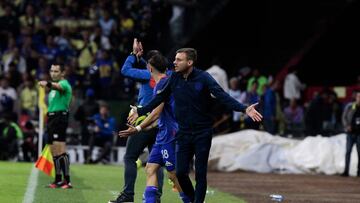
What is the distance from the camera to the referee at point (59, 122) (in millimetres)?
18469

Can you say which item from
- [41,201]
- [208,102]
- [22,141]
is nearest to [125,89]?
[22,141]

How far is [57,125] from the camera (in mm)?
18562

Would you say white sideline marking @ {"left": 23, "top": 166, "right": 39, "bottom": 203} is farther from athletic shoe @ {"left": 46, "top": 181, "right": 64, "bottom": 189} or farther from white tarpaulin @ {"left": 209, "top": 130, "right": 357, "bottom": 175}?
white tarpaulin @ {"left": 209, "top": 130, "right": 357, "bottom": 175}

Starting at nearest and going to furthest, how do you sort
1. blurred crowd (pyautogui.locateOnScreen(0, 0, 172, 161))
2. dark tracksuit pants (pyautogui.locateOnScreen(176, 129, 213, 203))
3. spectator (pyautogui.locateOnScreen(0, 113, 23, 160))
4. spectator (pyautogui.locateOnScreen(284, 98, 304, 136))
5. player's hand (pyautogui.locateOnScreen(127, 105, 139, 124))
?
dark tracksuit pants (pyautogui.locateOnScreen(176, 129, 213, 203)), player's hand (pyautogui.locateOnScreen(127, 105, 139, 124)), spectator (pyautogui.locateOnScreen(0, 113, 23, 160)), blurred crowd (pyautogui.locateOnScreen(0, 0, 172, 161)), spectator (pyautogui.locateOnScreen(284, 98, 304, 136))

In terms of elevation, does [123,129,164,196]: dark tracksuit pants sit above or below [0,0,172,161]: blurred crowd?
A: below

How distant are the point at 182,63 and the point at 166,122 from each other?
107cm

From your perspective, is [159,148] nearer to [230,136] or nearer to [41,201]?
[41,201]

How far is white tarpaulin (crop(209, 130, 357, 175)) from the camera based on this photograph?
27.4 meters

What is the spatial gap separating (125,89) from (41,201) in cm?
1725

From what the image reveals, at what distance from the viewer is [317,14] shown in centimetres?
3647

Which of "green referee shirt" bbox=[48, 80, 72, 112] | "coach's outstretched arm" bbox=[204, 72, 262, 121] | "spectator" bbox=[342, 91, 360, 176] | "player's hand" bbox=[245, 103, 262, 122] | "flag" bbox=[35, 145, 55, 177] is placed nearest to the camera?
"player's hand" bbox=[245, 103, 262, 122]

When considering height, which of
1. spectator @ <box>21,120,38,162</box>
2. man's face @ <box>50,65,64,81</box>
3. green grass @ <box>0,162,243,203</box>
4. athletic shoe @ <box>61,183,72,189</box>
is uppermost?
man's face @ <box>50,65,64,81</box>

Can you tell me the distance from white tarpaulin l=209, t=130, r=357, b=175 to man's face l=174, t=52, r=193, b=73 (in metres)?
14.1

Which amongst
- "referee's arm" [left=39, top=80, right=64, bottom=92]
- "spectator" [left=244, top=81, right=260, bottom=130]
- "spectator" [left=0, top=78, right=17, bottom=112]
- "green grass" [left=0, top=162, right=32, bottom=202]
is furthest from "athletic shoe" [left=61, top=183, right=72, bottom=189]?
"spectator" [left=0, top=78, right=17, bottom=112]
